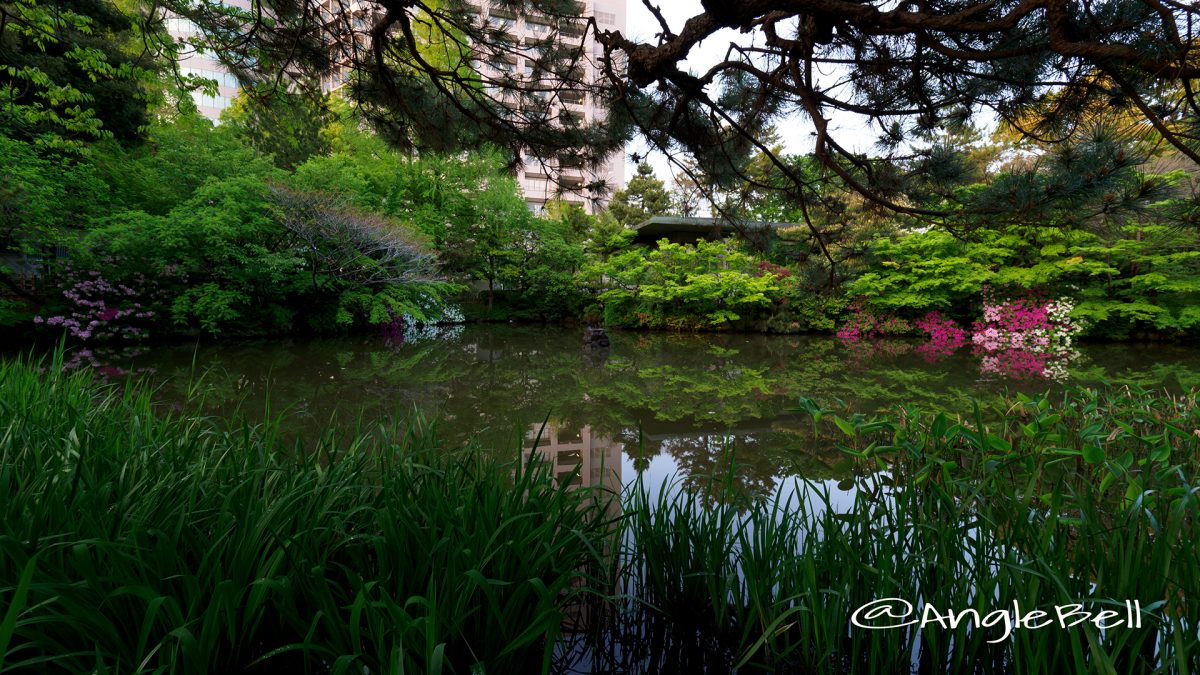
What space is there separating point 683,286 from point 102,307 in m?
10.4

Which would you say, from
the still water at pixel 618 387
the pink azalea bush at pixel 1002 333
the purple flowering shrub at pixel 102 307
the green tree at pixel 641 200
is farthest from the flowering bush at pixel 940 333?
the purple flowering shrub at pixel 102 307

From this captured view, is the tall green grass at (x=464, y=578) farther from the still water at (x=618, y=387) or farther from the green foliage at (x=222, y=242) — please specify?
the green foliage at (x=222, y=242)

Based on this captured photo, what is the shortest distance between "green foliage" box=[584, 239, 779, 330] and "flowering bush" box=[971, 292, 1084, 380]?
3942mm

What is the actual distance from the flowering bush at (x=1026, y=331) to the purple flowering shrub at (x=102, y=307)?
1227 centimetres

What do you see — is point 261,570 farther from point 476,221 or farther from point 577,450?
point 476,221

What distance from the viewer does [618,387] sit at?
18.3 ft

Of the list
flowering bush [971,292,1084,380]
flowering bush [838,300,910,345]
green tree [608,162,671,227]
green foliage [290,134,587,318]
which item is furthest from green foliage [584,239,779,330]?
green tree [608,162,671,227]

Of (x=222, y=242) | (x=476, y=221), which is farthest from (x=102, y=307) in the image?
(x=476, y=221)

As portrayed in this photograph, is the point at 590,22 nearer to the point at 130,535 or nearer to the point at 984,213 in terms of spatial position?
the point at 984,213

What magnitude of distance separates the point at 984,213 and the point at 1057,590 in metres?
1.37

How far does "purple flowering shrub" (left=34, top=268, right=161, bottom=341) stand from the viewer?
7016 millimetres

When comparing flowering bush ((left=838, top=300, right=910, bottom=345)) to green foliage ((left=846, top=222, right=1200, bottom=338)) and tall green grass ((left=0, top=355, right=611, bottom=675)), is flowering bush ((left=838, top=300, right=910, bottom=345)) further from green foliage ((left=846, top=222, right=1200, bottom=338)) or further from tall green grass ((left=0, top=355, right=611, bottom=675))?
tall green grass ((left=0, top=355, right=611, bottom=675))

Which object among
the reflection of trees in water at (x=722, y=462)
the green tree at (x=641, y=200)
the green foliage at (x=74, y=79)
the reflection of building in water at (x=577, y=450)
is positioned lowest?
the reflection of building in water at (x=577, y=450)

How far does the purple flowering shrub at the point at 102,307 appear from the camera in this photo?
7.02m
